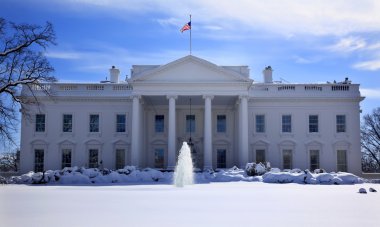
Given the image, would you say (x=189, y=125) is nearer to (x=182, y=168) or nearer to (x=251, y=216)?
(x=182, y=168)

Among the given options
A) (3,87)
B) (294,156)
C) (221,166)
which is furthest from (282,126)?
(3,87)

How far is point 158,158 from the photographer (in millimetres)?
43375

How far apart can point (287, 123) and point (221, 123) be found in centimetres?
598

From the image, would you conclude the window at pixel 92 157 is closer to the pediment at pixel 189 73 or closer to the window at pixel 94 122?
the window at pixel 94 122

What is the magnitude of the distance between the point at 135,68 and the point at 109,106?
5.44 metres

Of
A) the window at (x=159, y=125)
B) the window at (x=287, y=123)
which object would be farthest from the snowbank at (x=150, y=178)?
the window at (x=287, y=123)

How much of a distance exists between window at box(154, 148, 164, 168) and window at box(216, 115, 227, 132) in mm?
5588

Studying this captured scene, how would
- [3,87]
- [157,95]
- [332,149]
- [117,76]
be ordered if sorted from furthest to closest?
[117,76], [332,149], [157,95], [3,87]

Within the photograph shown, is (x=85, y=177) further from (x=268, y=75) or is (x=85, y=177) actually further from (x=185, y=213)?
(x=268, y=75)

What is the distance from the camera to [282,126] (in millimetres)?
42562

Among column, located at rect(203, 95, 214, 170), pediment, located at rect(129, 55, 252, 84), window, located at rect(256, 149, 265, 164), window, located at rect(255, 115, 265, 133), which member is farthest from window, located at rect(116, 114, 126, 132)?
window, located at rect(256, 149, 265, 164)

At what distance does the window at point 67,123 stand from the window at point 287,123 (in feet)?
63.1

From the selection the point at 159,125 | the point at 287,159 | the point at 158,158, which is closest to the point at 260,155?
the point at 287,159

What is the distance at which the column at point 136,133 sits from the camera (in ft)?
125
